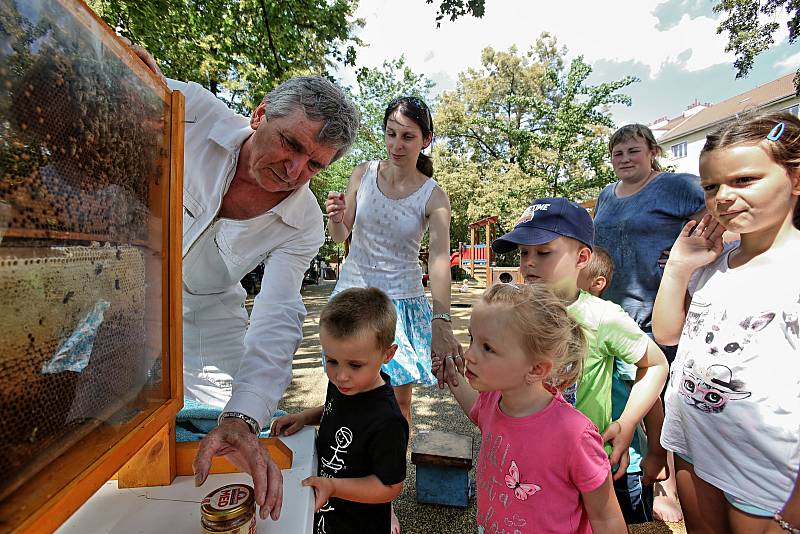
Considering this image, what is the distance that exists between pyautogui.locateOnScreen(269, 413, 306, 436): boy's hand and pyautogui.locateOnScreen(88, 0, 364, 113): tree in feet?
23.9

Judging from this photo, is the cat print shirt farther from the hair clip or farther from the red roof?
the red roof

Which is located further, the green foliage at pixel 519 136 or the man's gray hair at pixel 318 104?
the green foliage at pixel 519 136

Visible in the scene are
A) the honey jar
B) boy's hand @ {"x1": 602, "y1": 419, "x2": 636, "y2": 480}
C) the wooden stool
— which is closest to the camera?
the honey jar

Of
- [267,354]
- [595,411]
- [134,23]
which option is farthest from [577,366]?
[134,23]

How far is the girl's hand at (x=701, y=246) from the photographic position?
6.16ft

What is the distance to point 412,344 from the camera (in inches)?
102

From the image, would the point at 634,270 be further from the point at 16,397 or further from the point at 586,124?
the point at 586,124

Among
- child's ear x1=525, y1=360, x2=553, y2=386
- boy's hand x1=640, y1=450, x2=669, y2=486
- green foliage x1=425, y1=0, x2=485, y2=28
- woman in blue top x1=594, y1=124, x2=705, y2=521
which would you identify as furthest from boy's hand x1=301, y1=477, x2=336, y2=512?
green foliage x1=425, y1=0, x2=485, y2=28

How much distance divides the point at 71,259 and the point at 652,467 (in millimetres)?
2383

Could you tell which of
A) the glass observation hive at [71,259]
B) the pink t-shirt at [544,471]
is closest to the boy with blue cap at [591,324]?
the pink t-shirt at [544,471]

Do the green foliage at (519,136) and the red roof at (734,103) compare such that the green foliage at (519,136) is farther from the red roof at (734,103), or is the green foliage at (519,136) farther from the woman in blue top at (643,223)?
the woman in blue top at (643,223)

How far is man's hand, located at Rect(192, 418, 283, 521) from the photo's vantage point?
107 cm

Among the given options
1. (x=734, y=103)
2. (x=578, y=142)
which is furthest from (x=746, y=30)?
(x=734, y=103)

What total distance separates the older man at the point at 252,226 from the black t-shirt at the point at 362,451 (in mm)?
297
